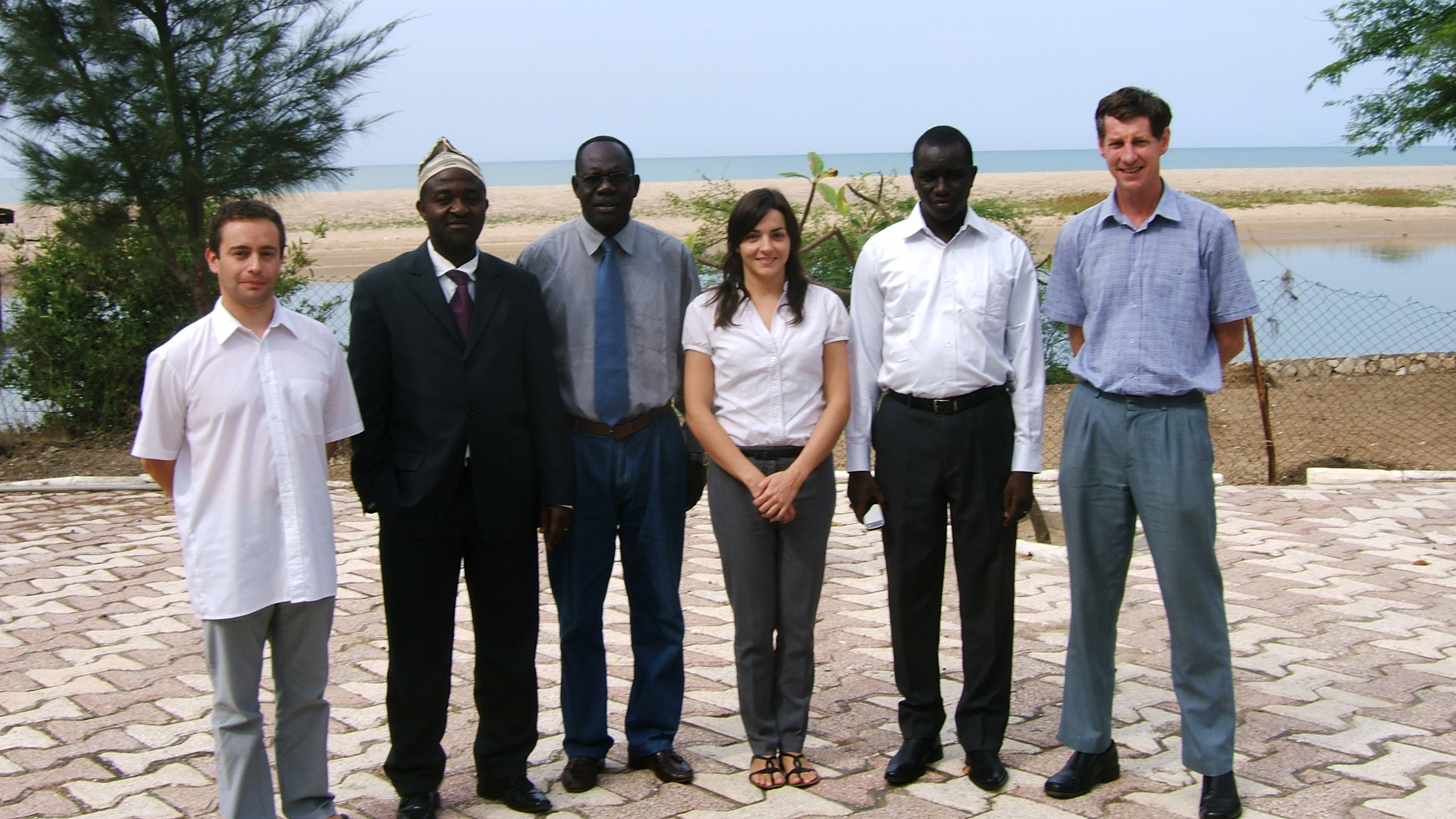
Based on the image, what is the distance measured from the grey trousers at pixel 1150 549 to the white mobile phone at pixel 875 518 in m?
0.61

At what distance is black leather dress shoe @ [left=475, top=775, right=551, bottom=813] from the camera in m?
4.08

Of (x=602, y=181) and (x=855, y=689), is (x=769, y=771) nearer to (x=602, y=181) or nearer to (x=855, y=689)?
(x=855, y=689)

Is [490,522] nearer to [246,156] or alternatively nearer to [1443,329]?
[246,156]

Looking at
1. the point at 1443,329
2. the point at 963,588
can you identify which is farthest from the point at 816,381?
the point at 1443,329

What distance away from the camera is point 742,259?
170 inches

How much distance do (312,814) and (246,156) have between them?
6581 mm

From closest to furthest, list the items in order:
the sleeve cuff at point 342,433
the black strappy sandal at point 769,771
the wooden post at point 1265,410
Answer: the sleeve cuff at point 342,433 → the black strappy sandal at point 769,771 → the wooden post at point 1265,410

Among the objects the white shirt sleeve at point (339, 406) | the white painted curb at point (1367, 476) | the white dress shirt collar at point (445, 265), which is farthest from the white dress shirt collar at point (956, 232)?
the white painted curb at point (1367, 476)

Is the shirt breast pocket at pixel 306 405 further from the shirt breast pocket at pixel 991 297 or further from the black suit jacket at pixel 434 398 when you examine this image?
the shirt breast pocket at pixel 991 297

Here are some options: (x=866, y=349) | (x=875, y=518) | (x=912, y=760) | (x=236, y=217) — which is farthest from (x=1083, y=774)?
(x=236, y=217)

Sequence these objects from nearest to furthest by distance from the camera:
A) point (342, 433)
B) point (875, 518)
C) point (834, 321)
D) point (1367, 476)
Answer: point (342, 433), point (834, 321), point (875, 518), point (1367, 476)

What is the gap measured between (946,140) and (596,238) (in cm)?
120

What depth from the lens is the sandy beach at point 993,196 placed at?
3175 cm

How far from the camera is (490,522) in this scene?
13.3ft
